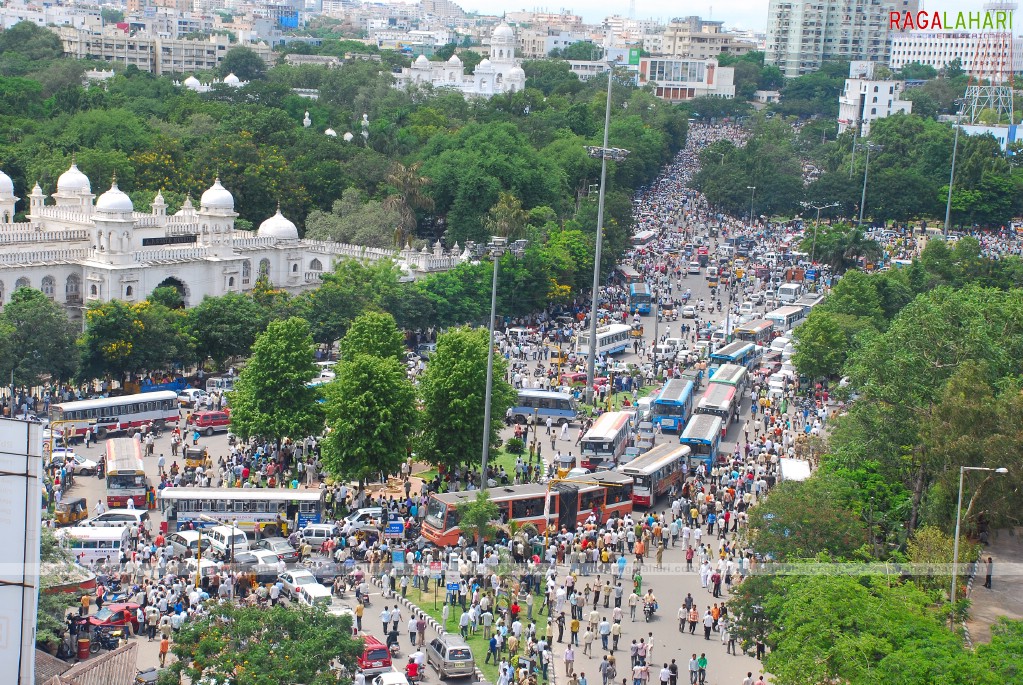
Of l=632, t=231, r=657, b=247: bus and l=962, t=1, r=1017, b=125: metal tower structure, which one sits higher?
l=962, t=1, r=1017, b=125: metal tower structure

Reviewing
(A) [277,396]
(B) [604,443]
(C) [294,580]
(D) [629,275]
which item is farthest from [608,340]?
(C) [294,580]

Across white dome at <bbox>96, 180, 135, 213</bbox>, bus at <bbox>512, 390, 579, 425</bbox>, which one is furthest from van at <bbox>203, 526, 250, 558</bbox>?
white dome at <bbox>96, 180, 135, 213</bbox>

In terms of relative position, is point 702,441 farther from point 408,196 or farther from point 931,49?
point 931,49

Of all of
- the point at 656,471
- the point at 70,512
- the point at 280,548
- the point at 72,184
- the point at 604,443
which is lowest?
the point at 70,512

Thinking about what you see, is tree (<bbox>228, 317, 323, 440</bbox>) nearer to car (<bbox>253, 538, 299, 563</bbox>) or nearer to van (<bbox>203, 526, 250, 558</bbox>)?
van (<bbox>203, 526, 250, 558</bbox>)

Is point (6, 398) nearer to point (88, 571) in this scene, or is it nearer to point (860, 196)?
point (88, 571)
